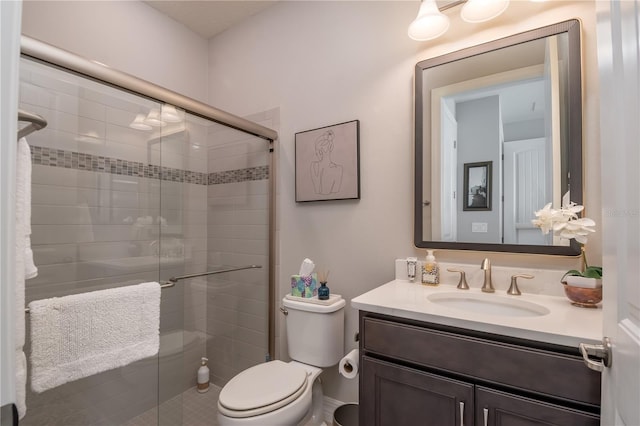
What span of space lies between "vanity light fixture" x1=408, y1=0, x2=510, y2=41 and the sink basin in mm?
1205

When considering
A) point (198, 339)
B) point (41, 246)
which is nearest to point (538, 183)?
point (198, 339)

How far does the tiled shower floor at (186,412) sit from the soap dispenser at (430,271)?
1468mm

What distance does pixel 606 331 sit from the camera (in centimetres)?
65

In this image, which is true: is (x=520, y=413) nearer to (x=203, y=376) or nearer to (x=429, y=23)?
(x=429, y=23)

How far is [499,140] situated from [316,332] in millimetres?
1285

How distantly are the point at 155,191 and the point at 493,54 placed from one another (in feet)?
5.99

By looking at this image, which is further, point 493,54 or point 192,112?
point 192,112

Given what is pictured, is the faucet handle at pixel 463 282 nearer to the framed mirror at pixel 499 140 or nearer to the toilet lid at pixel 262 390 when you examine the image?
the framed mirror at pixel 499 140

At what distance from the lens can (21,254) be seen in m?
0.68

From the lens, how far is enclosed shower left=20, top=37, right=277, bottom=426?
135 centimetres

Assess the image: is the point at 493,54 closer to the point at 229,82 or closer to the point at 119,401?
the point at 229,82

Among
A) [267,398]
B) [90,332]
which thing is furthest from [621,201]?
[90,332]

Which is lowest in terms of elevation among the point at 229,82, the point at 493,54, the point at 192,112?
the point at 192,112

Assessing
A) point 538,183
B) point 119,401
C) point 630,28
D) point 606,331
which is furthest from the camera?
point 119,401
